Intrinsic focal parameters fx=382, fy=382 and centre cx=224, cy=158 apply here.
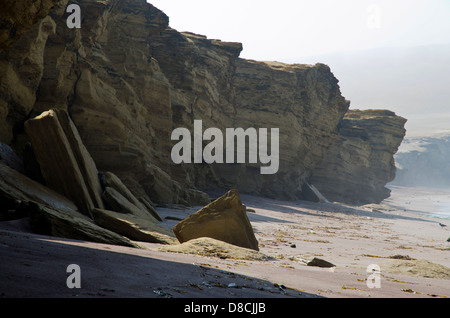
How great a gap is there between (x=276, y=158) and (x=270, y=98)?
19.0ft

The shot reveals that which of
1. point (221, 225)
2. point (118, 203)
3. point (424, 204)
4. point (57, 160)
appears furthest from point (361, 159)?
point (57, 160)

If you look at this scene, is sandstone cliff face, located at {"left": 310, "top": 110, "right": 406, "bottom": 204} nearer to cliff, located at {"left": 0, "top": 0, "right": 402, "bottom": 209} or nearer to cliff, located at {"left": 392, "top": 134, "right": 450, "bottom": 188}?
cliff, located at {"left": 0, "top": 0, "right": 402, "bottom": 209}

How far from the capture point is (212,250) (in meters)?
7.20

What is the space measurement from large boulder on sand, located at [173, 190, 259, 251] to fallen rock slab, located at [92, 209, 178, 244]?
436 mm

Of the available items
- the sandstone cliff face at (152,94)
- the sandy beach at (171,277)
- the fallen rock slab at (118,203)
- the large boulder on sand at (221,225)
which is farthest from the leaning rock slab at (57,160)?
the sandy beach at (171,277)

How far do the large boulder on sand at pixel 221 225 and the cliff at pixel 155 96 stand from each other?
18.5ft

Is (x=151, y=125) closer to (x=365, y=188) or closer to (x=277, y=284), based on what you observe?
(x=277, y=284)

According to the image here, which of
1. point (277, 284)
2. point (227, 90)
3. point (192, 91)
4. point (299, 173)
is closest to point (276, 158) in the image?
point (299, 173)

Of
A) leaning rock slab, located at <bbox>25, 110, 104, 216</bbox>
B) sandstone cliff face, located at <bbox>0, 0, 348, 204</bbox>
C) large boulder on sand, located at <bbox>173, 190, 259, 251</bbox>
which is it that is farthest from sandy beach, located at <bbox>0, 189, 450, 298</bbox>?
sandstone cliff face, located at <bbox>0, 0, 348, 204</bbox>

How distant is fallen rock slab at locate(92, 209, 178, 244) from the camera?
859 centimetres

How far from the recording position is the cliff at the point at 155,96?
14089mm

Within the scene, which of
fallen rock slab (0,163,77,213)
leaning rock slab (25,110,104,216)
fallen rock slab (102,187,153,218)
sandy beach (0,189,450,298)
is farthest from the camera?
fallen rock slab (102,187,153,218)

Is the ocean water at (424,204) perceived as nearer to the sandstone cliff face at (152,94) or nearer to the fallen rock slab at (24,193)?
the sandstone cliff face at (152,94)

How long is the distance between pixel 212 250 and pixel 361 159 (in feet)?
163
